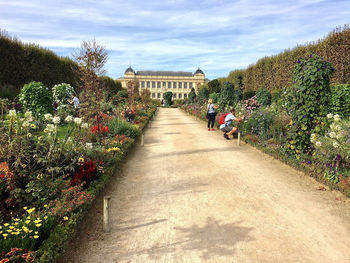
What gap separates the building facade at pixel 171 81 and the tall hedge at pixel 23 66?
61961 mm

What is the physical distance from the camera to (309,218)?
3.66 metres

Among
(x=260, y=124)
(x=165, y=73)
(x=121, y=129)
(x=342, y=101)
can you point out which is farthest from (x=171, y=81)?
(x=260, y=124)

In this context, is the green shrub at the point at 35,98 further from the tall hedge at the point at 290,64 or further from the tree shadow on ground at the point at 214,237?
the tall hedge at the point at 290,64

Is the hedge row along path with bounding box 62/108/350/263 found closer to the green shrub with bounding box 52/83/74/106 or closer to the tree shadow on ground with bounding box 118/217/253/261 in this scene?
the tree shadow on ground with bounding box 118/217/253/261

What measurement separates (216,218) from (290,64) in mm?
14081

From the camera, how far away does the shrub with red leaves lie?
13.3 feet

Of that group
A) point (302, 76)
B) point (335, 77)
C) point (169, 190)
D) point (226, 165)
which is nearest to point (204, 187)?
point (169, 190)

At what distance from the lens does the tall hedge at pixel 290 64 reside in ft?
35.1

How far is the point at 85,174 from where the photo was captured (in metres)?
4.27

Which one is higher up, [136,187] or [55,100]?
[55,100]

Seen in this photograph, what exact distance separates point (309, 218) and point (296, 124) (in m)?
3.00

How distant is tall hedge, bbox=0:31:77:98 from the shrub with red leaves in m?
9.24

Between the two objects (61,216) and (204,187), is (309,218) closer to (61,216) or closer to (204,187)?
(204,187)

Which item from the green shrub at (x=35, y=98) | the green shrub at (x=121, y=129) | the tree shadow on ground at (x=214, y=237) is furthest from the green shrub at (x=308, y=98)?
the green shrub at (x=35, y=98)
